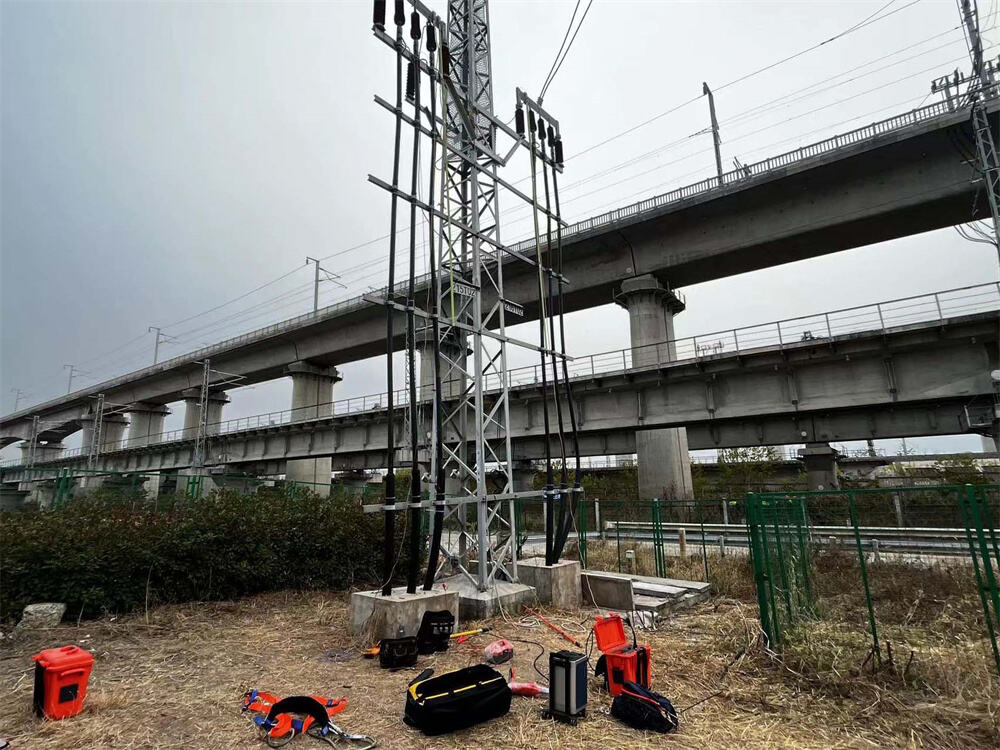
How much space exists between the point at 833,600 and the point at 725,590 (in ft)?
8.54

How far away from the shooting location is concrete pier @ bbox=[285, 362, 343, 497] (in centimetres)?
3794

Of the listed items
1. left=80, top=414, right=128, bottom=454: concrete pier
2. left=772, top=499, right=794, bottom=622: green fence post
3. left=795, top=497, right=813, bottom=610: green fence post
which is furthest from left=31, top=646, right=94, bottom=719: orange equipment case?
left=80, top=414, right=128, bottom=454: concrete pier

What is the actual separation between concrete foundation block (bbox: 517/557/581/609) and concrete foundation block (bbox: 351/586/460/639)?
7.63 ft

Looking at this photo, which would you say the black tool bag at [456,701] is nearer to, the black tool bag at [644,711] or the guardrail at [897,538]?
the black tool bag at [644,711]

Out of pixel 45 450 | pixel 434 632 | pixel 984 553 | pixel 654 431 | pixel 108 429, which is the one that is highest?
pixel 108 429

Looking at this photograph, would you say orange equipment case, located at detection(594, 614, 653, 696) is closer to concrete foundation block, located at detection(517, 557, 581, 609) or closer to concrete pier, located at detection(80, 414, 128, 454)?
concrete foundation block, located at detection(517, 557, 581, 609)

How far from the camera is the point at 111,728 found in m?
4.73

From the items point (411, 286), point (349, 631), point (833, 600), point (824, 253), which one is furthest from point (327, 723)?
point (824, 253)

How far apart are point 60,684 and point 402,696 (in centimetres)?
312

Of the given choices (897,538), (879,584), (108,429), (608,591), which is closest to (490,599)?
(608,591)

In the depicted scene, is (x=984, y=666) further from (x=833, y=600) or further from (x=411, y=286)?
(x=411, y=286)

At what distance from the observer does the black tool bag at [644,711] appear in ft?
15.8

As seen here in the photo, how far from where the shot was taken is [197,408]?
→ 168 ft

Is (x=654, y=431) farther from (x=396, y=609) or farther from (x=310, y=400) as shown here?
(x=310, y=400)
